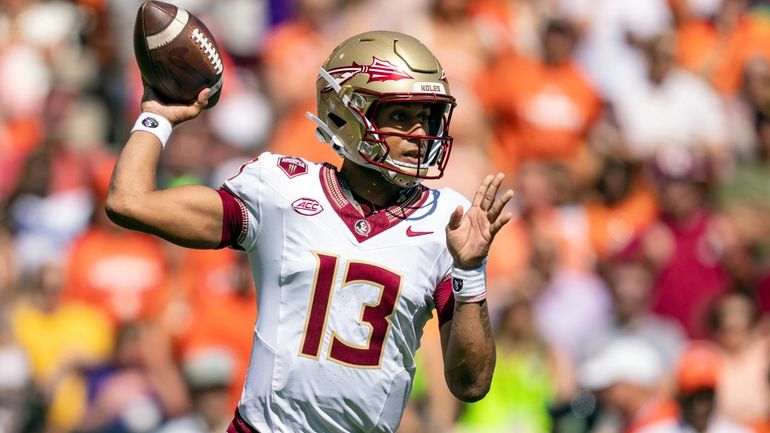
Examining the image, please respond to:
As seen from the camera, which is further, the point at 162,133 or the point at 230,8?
the point at 230,8

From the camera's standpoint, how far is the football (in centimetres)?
488

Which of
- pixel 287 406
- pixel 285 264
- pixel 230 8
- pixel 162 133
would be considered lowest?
pixel 287 406

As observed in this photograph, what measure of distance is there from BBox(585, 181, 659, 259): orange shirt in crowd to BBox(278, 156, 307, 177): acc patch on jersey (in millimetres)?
5381

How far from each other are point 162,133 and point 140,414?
4.23m

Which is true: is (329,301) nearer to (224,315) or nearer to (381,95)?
(381,95)

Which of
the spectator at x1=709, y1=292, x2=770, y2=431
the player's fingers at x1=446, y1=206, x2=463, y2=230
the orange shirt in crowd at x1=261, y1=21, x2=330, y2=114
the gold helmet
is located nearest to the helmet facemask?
the gold helmet

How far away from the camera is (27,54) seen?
12.2 m

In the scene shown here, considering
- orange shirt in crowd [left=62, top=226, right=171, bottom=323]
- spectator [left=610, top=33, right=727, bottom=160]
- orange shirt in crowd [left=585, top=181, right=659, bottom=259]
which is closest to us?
orange shirt in crowd [left=62, top=226, right=171, bottom=323]

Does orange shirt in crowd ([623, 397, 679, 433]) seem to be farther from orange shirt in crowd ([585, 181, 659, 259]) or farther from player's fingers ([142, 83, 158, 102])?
player's fingers ([142, 83, 158, 102])

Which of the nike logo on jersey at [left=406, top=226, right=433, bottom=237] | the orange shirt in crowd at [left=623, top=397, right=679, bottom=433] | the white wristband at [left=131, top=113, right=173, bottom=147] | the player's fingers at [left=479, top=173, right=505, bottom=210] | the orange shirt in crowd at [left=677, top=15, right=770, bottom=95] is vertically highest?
the orange shirt in crowd at [left=677, top=15, right=770, bottom=95]

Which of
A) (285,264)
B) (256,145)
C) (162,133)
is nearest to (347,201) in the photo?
(285,264)

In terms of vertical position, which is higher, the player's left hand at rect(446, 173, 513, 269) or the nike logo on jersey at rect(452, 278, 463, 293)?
the player's left hand at rect(446, 173, 513, 269)

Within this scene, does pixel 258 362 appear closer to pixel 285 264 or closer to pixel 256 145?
pixel 285 264

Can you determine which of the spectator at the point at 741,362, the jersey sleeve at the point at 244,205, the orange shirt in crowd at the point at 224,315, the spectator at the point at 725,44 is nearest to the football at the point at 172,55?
the jersey sleeve at the point at 244,205
